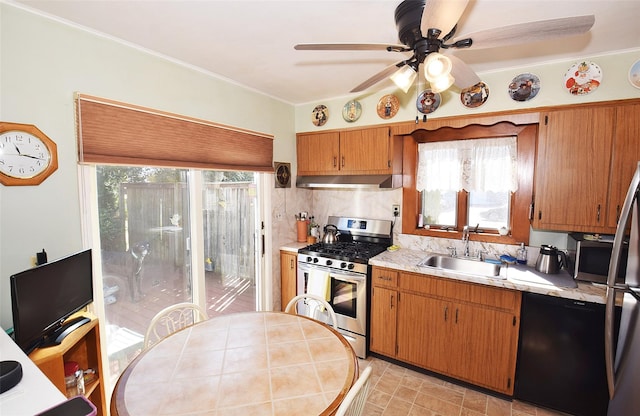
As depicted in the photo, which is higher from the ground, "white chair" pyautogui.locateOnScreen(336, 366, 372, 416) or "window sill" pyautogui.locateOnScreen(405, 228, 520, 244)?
"window sill" pyautogui.locateOnScreen(405, 228, 520, 244)

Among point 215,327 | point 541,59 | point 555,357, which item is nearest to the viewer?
point 215,327

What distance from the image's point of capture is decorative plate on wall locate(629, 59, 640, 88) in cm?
203

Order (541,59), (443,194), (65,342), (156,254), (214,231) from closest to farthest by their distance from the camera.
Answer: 1. (65,342)
2. (541,59)
3. (156,254)
4. (214,231)
5. (443,194)

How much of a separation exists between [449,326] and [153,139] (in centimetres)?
265

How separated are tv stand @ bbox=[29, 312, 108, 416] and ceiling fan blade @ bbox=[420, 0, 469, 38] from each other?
2.10 m

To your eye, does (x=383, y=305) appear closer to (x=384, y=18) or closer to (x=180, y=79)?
(x=384, y=18)

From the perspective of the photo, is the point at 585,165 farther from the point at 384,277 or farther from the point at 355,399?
the point at 355,399

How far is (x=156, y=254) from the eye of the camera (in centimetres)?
241

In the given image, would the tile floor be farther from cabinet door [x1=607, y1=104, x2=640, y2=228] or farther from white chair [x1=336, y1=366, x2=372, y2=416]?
cabinet door [x1=607, y1=104, x2=640, y2=228]

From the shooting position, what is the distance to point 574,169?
7.09ft

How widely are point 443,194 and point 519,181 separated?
2.13ft

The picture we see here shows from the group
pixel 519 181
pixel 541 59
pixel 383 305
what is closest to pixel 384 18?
pixel 541 59

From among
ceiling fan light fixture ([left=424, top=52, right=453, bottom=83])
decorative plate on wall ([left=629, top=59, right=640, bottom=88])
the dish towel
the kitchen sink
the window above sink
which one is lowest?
the dish towel

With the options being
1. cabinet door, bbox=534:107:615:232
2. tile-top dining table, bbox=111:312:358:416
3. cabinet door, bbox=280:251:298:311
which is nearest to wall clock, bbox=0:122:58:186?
tile-top dining table, bbox=111:312:358:416
